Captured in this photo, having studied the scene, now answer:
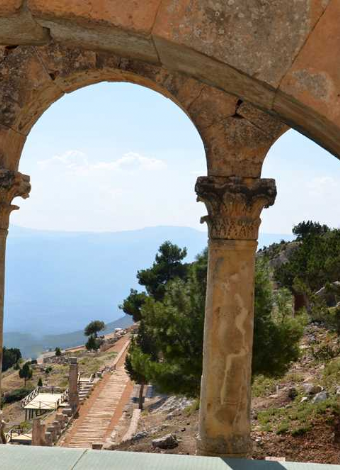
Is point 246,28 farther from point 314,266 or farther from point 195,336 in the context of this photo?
point 314,266

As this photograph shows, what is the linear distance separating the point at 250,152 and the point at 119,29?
6.36 meters

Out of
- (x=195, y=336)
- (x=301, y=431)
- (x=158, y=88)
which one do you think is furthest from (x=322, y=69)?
(x=195, y=336)

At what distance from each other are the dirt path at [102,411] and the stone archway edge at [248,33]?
29218 millimetres

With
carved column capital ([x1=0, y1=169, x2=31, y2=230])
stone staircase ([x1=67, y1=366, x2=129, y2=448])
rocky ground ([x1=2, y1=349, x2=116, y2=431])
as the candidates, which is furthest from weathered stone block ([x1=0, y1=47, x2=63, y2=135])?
rocky ground ([x1=2, y1=349, x2=116, y2=431])

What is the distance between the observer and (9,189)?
9.30 meters

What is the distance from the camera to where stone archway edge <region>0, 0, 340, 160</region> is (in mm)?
2533

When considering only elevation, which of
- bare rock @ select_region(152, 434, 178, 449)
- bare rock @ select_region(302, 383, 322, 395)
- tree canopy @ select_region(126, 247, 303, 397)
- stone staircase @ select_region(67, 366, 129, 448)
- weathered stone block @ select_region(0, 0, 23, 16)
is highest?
weathered stone block @ select_region(0, 0, 23, 16)

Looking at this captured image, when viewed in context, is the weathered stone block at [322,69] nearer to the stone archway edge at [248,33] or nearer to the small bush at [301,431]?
the stone archway edge at [248,33]

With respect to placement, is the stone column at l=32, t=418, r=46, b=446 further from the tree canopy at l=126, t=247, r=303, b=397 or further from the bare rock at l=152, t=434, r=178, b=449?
the bare rock at l=152, t=434, r=178, b=449

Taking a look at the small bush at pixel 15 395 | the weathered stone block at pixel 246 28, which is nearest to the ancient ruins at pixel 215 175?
the weathered stone block at pixel 246 28

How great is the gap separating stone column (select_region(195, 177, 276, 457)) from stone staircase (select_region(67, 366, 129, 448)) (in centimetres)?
2245

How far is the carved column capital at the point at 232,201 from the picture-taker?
877cm

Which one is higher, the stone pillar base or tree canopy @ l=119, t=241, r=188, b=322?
tree canopy @ l=119, t=241, r=188, b=322

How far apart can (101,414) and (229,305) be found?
3213cm
